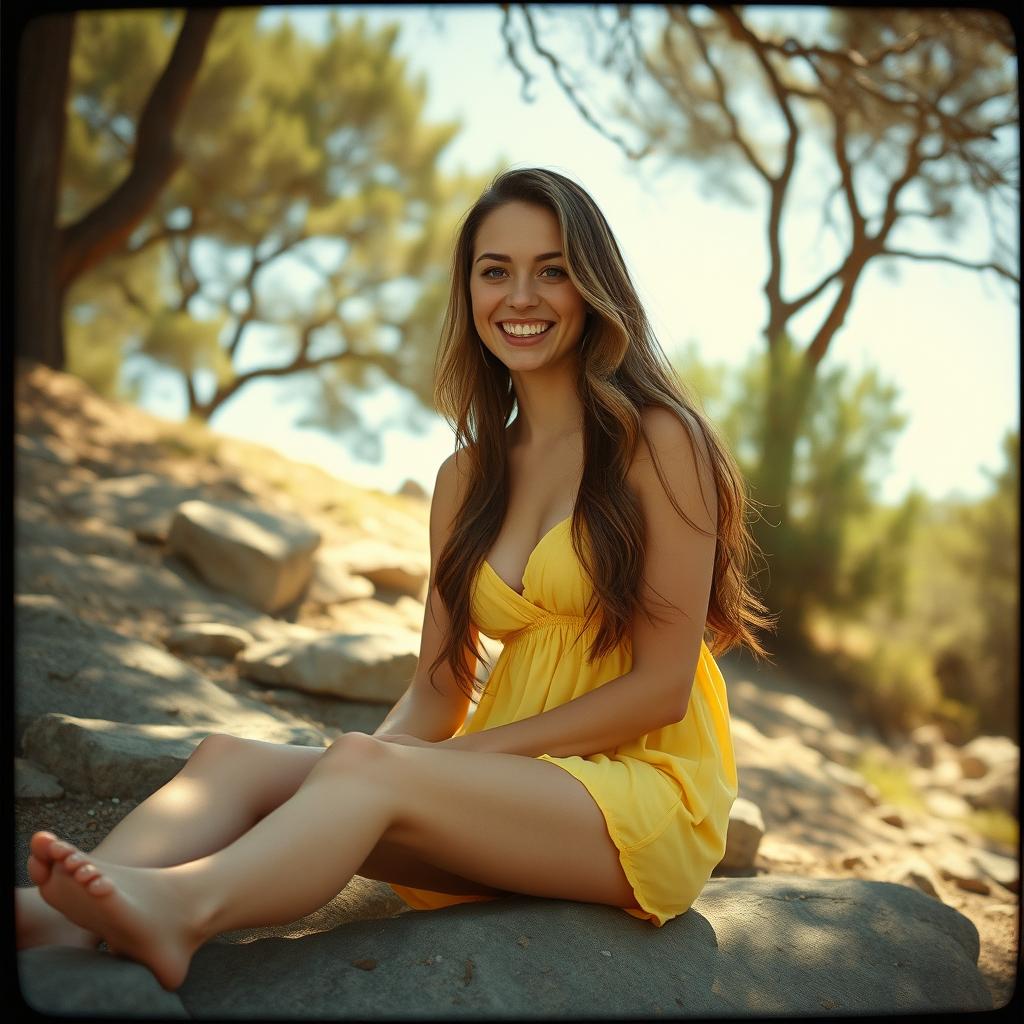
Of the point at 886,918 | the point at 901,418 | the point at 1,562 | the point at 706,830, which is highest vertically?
the point at 901,418

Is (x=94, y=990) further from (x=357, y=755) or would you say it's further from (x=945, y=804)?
(x=945, y=804)

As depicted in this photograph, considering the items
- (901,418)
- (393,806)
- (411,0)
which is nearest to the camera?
(393,806)

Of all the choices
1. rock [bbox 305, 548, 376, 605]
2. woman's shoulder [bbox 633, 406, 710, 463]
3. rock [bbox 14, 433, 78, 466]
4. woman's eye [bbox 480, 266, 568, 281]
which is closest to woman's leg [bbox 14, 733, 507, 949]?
woman's shoulder [bbox 633, 406, 710, 463]

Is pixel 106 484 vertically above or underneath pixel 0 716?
above

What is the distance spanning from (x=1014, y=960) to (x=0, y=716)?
264 centimetres

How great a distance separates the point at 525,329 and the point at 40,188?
564cm

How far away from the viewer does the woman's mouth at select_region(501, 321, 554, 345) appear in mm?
2307

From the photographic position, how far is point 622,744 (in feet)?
7.06

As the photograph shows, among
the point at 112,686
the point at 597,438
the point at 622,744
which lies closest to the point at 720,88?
the point at 597,438

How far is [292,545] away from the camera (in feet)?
15.8

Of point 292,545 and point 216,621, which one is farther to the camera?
point 292,545

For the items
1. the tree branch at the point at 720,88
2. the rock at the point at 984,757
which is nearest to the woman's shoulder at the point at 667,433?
the tree branch at the point at 720,88

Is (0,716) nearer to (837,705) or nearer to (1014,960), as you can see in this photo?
(1014,960)

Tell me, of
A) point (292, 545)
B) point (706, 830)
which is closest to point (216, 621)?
point (292, 545)
